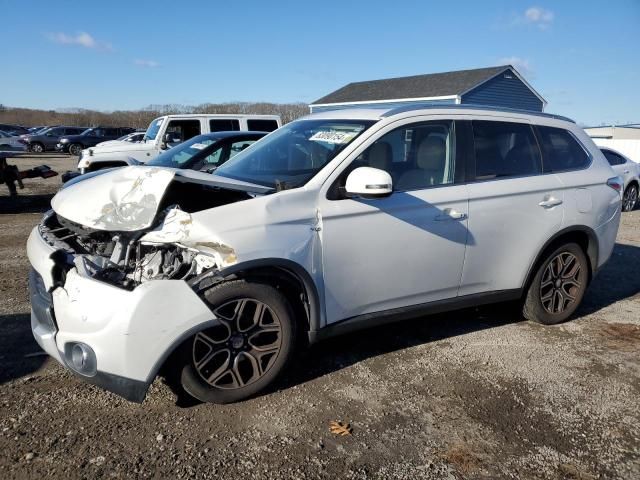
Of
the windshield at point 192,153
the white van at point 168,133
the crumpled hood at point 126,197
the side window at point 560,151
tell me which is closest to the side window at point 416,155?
the crumpled hood at point 126,197

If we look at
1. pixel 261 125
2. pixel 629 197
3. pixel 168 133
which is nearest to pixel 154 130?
pixel 168 133

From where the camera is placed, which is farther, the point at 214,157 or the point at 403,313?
the point at 214,157

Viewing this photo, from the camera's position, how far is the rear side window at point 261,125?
1221 cm

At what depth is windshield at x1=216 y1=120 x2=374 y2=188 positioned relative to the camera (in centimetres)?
371

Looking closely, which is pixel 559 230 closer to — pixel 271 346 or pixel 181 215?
pixel 271 346

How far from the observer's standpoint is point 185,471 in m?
2.67

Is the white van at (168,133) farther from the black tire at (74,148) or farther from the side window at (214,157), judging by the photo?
the black tire at (74,148)

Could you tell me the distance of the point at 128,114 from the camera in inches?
2494

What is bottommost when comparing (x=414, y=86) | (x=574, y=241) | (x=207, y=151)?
(x=574, y=241)

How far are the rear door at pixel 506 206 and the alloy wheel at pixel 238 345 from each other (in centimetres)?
173

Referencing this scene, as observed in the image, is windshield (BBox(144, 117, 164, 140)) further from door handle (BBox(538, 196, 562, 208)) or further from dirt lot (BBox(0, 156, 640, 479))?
door handle (BBox(538, 196, 562, 208))

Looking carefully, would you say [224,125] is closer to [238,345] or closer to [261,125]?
[261,125]

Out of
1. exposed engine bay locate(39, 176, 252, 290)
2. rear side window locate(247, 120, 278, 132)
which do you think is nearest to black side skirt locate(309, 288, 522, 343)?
exposed engine bay locate(39, 176, 252, 290)

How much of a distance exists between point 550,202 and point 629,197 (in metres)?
10.4
